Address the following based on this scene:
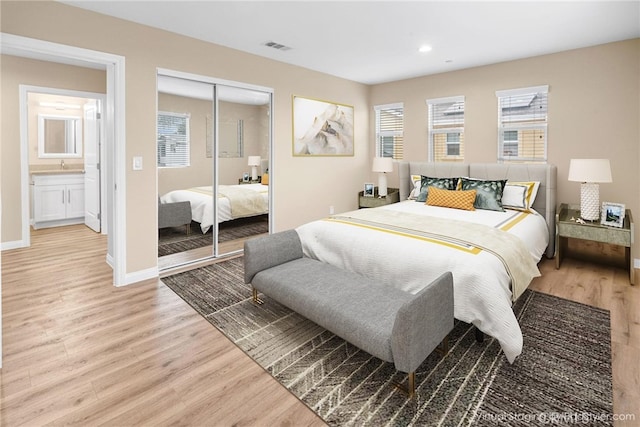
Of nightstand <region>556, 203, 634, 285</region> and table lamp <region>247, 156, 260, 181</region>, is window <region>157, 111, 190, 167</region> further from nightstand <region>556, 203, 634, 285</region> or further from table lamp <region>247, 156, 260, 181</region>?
nightstand <region>556, 203, 634, 285</region>

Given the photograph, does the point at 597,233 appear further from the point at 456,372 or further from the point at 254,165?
the point at 254,165

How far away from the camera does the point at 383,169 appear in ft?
18.5

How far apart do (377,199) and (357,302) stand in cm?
366

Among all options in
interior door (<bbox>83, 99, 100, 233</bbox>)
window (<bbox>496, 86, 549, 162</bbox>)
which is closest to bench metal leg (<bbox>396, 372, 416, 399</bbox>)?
window (<bbox>496, 86, 549, 162</bbox>)

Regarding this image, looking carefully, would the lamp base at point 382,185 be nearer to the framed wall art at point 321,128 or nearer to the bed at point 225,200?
the framed wall art at point 321,128

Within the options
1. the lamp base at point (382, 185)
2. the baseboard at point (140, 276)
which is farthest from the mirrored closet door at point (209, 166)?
the lamp base at point (382, 185)

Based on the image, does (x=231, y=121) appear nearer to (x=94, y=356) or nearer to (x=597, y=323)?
(x=94, y=356)

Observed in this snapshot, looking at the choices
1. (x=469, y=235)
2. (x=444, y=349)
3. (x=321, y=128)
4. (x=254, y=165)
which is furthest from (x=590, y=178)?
(x=254, y=165)

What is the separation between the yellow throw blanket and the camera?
2.56m

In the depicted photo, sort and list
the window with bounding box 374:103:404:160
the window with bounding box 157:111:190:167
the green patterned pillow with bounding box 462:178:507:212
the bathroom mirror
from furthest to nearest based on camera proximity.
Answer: the bathroom mirror, the window with bounding box 374:103:404:160, the green patterned pillow with bounding box 462:178:507:212, the window with bounding box 157:111:190:167

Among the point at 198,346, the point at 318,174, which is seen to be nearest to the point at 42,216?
the point at 318,174

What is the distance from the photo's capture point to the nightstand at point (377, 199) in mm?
5715

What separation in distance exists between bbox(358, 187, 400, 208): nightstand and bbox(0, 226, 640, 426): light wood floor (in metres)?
2.61

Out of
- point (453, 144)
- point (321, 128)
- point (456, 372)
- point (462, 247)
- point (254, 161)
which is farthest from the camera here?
point (321, 128)
